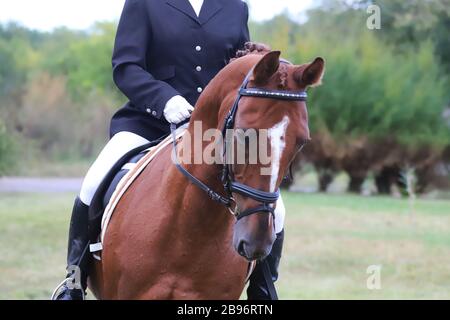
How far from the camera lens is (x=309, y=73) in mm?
3938

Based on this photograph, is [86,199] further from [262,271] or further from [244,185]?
[244,185]

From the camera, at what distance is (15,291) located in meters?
11.3

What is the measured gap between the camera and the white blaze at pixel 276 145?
148 inches

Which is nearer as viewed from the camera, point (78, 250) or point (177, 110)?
point (177, 110)

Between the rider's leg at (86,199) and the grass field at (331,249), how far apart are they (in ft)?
18.9

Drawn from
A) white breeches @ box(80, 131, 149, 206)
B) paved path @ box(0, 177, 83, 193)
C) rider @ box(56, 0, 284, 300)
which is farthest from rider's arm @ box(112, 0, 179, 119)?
paved path @ box(0, 177, 83, 193)

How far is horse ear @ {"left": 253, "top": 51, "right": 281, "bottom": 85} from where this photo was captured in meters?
3.83

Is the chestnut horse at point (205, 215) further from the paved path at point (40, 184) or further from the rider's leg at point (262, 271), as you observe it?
the paved path at point (40, 184)

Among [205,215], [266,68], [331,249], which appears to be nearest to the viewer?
[266,68]

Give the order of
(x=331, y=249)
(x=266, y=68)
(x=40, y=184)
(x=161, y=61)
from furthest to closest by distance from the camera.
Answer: (x=40, y=184) < (x=331, y=249) < (x=161, y=61) < (x=266, y=68)

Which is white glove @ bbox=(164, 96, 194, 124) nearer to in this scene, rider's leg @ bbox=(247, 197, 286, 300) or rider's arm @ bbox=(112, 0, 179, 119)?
rider's arm @ bbox=(112, 0, 179, 119)

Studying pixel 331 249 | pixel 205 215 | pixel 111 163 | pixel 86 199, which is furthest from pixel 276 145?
pixel 331 249

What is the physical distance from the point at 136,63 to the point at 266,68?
4.81ft

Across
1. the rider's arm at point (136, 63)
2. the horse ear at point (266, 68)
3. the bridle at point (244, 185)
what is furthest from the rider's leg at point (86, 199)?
the horse ear at point (266, 68)
